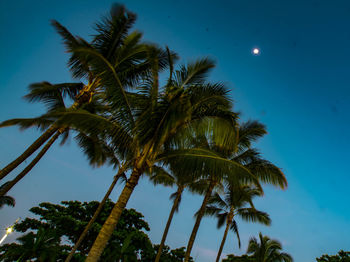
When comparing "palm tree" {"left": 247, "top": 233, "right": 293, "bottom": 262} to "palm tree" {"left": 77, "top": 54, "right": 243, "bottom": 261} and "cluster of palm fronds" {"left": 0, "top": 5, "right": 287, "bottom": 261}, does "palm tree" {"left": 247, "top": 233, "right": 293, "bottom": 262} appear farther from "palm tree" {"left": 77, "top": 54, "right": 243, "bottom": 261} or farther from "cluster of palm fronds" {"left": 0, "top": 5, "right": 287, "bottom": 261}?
"palm tree" {"left": 77, "top": 54, "right": 243, "bottom": 261}

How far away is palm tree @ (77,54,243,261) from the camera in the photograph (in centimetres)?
527

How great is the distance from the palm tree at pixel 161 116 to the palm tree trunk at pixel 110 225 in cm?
3

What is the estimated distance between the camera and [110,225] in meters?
4.58

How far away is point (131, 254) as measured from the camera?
46.7 ft

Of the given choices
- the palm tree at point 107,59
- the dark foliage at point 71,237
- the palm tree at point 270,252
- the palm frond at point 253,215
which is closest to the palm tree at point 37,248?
the dark foliage at point 71,237

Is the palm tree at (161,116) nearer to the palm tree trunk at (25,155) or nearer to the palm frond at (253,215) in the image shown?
the palm tree trunk at (25,155)

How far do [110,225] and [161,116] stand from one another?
3000 mm

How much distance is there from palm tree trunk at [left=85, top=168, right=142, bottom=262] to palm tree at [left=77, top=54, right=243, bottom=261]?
0.08ft

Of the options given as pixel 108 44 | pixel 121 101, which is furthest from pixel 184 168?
pixel 108 44

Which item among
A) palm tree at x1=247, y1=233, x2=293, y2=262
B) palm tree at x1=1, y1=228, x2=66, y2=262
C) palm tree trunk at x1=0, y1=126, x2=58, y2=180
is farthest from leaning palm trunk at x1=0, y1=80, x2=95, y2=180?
palm tree at x1=247, y1=233, x2=293, y2=262

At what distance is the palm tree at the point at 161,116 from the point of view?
527cm

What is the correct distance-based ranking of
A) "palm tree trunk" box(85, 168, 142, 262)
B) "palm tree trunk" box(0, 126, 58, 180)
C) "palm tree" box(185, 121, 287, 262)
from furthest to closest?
"palm tree" box(185, 121, 287, 262) < "palm tree trunk" box(0, 126, 58, 180) < "palm tree trunk" box(85, 168, 142, 262)

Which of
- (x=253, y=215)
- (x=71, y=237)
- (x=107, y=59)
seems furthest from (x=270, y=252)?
(x=107, y=59)

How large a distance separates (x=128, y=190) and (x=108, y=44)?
5.56 metres
